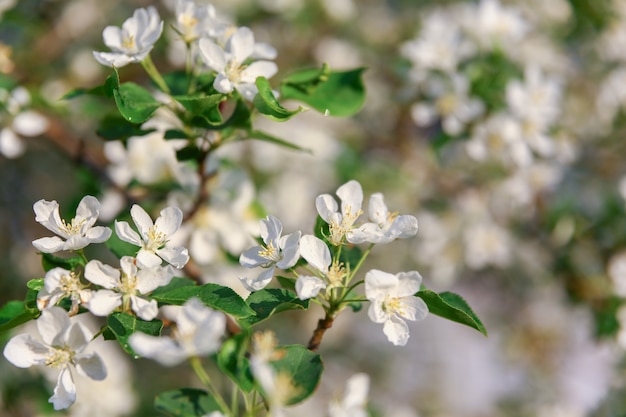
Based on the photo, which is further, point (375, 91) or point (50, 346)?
point (375, 91)

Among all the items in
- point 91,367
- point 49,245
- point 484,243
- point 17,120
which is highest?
point 49,245

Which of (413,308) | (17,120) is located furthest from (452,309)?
(17,120)

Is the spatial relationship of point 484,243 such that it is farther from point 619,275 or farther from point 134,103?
point 134,103

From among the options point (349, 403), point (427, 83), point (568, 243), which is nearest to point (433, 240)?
point (568, 243)

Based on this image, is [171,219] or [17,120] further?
[17,120]

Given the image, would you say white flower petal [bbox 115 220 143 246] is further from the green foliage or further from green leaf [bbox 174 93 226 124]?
green leaf [bbox 174 93 226 124]

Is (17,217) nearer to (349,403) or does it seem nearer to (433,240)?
(433,240)

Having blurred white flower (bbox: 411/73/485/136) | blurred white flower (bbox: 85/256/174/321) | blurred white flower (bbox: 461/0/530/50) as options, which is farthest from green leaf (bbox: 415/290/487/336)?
blurred white flower (bbox: 461/0/530/50)
